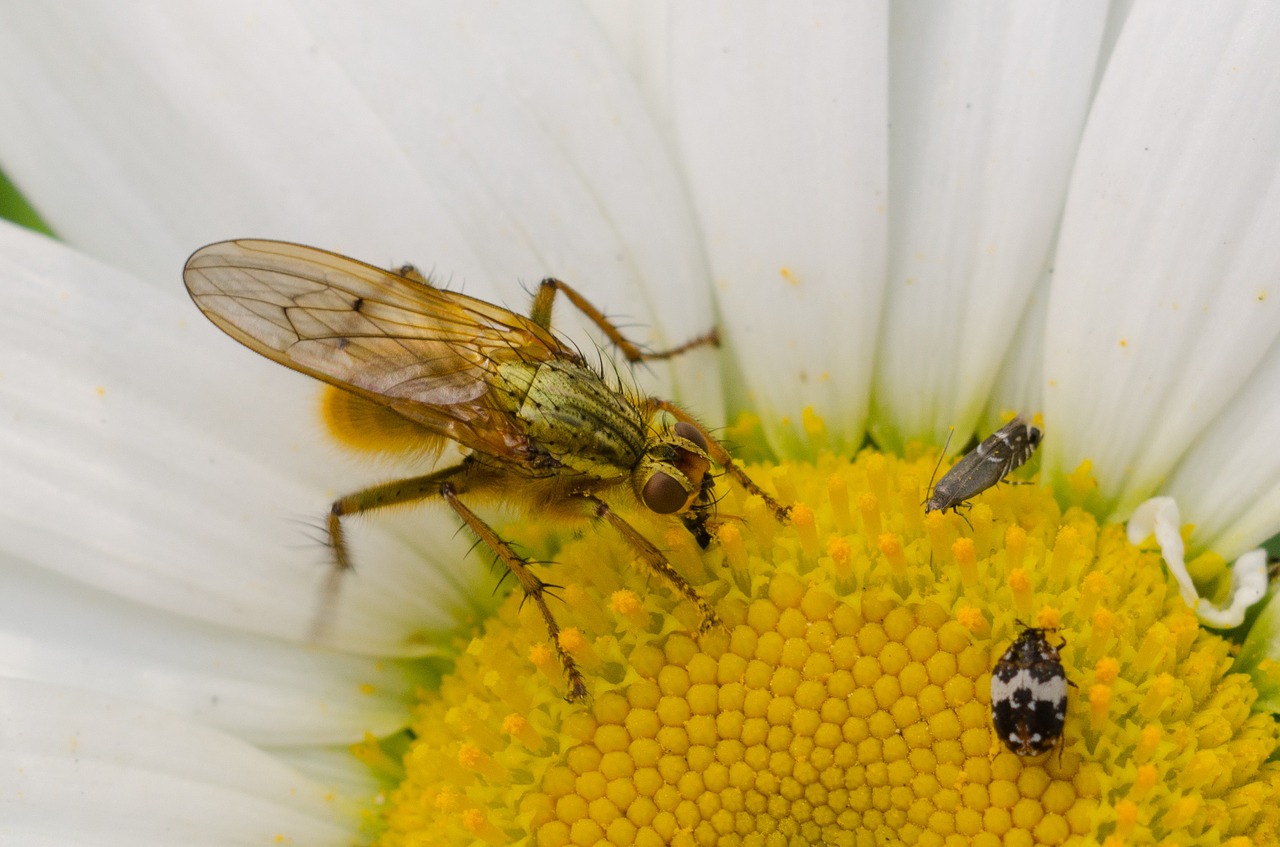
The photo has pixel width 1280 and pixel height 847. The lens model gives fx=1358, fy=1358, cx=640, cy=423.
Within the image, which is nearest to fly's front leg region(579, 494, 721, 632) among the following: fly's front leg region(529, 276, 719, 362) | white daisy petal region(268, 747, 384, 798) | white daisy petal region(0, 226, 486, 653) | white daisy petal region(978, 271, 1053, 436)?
fly's front leg region(529, 276, 719, 362)

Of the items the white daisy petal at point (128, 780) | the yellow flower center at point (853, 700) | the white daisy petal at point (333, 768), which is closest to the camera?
the yellow flower center at point (853, 700)

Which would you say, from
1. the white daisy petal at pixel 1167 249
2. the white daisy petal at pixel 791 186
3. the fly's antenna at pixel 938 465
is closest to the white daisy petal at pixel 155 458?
the white daisy petal at pixel 791 186

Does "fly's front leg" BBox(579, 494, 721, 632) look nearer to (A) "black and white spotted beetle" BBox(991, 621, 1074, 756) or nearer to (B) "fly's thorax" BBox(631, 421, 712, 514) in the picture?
(B) "fly's thorax" BBox(631, 421, 712, 514)

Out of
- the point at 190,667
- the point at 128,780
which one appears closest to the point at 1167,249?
the point at 190,667

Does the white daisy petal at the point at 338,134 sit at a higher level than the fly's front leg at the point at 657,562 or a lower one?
higher

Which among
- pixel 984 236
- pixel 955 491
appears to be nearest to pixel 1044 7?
pixel 984 236

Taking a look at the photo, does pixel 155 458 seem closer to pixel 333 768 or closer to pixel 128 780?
pixel 128 780

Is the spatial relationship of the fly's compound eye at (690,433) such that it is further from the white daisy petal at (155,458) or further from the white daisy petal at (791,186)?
the white daisy petal at (155,458)
